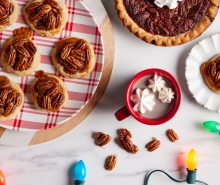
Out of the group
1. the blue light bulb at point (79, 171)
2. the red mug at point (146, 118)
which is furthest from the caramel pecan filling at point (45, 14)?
the blue light bulb at point (79, 171)

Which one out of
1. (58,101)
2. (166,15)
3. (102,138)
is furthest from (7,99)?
(166,15)

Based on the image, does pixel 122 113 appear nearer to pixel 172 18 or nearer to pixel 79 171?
pixel 79 171

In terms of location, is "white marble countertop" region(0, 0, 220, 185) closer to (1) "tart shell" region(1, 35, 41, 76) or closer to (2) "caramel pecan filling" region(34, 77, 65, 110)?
(2) "caramel pecan filling" region(34, 77, 65, 110)

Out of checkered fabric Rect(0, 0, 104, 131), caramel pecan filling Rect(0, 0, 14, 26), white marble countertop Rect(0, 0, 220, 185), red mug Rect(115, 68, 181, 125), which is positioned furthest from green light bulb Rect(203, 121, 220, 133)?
caramel pecan filling Rect(0, 0, 14, 26)

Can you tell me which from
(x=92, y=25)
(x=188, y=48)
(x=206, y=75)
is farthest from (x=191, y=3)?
(x=92, y=25)

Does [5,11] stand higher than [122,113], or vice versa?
[5,11]
